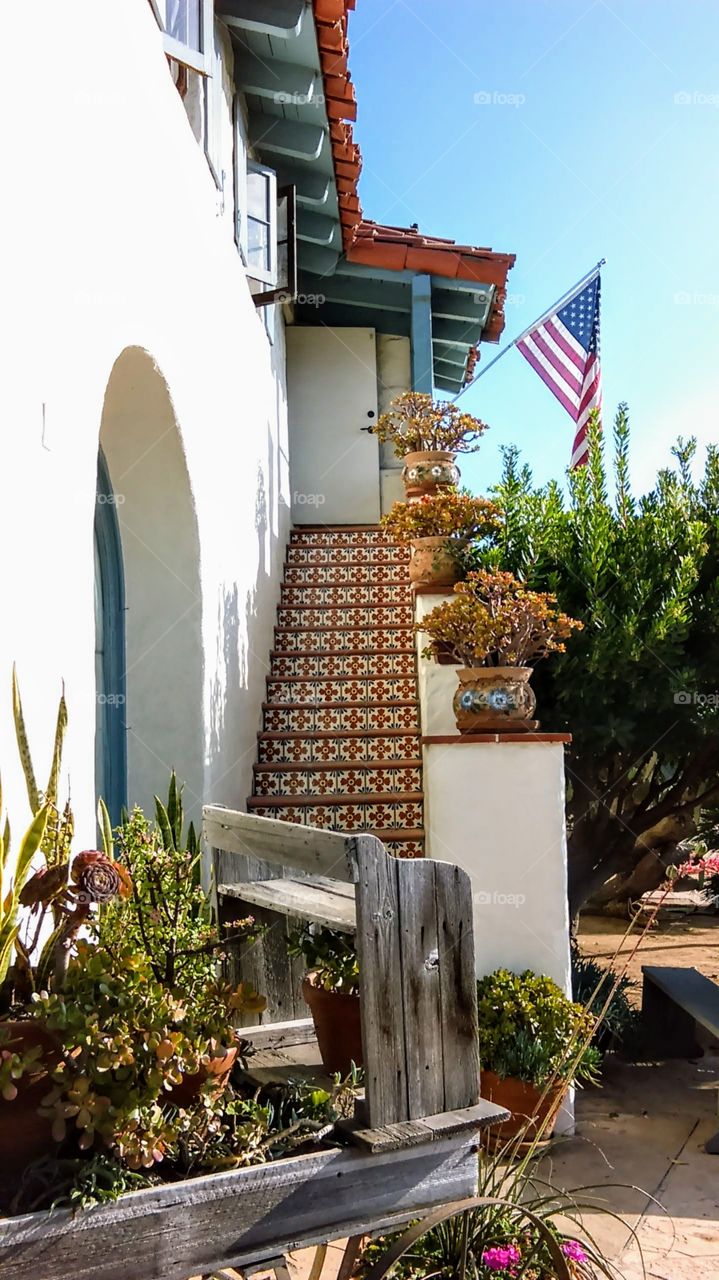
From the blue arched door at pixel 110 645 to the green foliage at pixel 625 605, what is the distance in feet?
7.17

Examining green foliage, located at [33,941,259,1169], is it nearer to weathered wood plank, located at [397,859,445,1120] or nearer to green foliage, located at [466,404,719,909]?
weathered wood plank, located at [397,859,445,1120]

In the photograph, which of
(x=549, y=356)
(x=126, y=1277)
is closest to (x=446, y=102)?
(x=549, y=356)

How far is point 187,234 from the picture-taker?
5.23m

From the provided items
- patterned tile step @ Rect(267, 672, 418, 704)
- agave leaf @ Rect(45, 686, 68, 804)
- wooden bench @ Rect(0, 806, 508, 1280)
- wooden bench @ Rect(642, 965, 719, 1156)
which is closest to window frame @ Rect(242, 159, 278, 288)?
patterned tile step @ Rect(267, 672, 418, 704)

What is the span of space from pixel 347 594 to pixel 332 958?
6179 millimetres

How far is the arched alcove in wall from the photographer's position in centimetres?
525

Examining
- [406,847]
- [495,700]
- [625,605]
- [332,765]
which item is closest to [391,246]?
[332,765]

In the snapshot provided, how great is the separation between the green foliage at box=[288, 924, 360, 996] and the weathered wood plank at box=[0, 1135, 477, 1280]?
2.32ft

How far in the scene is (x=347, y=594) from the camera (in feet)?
29.7

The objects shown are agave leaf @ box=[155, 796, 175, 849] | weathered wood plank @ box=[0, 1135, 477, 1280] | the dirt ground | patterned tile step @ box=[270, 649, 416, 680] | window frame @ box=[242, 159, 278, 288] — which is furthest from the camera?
the dirt ground

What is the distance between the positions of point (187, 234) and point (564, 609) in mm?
2928

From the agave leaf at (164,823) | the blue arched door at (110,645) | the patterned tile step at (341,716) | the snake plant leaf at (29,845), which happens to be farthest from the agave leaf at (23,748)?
the patterned tile step at (341,716)

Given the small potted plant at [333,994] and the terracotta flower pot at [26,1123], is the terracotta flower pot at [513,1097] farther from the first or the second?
the terracotta flower pot at [26,1123]

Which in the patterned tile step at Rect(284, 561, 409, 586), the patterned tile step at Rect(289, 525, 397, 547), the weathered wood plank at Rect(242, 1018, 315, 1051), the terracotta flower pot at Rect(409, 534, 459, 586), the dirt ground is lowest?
the dirt ground
